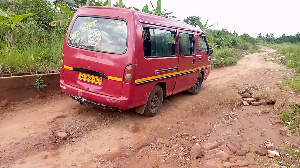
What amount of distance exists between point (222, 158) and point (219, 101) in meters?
3.26

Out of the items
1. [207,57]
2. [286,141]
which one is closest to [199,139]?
[286,141]

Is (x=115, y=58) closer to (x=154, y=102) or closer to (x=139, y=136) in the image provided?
(x=139, y=136)

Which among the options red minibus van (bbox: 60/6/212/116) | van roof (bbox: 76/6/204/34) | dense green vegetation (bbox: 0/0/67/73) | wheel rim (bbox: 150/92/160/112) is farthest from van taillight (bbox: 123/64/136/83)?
dense green vegetation (bbox: 0/0/67/73)

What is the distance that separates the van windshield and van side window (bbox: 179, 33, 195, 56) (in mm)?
1854

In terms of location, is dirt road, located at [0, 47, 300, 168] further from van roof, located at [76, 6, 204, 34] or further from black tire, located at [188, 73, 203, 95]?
van roof, located at [76, 6, 204, 34]

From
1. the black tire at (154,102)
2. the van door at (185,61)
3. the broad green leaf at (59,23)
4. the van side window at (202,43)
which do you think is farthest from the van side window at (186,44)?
the broad green leaf at (59,23)

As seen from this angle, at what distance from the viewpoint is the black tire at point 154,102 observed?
A: 16.0 feet

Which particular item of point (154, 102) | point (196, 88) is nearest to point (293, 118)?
point (196, 88)

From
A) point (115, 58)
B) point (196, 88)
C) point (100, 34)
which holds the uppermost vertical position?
point (100, 34)

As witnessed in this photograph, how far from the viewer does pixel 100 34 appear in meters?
Answer: 4.20

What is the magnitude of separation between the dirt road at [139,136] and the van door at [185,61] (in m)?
0.59

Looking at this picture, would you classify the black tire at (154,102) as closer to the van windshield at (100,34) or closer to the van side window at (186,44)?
the van side window at (186,44)

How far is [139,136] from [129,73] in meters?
1.09

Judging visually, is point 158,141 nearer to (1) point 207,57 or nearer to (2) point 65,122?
(2) point 65,122
